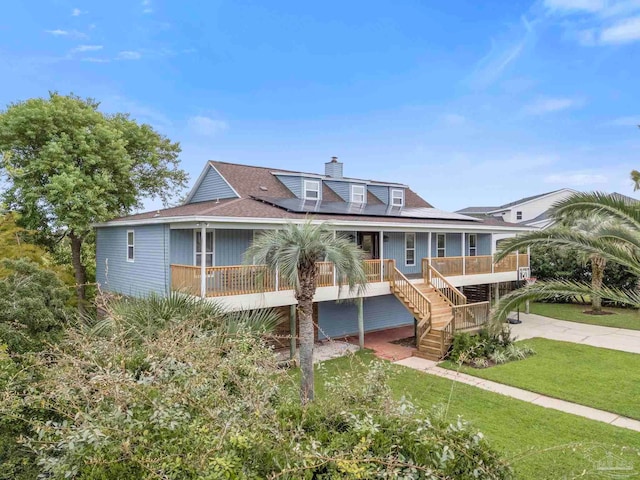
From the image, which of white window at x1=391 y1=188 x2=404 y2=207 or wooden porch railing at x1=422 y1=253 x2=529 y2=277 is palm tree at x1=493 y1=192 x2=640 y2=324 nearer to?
wooden porch railing at x1=422 y1=253 x2=529 y2=277

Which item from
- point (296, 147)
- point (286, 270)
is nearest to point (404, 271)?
point (286, 270)

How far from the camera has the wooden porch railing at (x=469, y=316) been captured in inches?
537

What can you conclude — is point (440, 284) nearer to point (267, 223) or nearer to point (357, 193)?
point (357, 193)

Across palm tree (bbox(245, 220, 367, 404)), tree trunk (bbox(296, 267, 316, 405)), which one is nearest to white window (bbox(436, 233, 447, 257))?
palm tree (bbox(245, 220, 367, 404))

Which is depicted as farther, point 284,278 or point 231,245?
point 231,245

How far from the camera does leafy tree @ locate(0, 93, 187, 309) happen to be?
15.7 metres

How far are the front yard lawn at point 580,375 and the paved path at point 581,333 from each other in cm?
112

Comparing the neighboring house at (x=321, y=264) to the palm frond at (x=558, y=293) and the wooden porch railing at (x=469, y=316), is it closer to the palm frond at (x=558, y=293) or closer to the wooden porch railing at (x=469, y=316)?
the wooden porch railing at (x=469, y=316)

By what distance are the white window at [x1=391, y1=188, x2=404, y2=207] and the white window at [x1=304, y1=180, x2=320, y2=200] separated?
4.96 m

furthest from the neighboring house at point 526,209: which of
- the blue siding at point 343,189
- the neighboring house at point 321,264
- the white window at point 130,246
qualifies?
the white window at point 130,246

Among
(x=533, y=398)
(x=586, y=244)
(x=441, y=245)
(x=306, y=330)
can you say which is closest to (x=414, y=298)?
(x=533, y=398)

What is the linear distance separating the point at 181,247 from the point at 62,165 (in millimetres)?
6919

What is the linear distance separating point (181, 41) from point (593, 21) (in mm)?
17013

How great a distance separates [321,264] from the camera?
1355 cm
